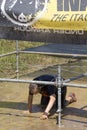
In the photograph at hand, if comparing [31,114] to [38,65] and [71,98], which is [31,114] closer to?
[71,98]

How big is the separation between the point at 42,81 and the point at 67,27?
0.93 m

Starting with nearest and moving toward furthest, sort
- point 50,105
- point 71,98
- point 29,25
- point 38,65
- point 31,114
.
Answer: point 50,105
point 29,25
point 31,114
point 71,98
point 38,65

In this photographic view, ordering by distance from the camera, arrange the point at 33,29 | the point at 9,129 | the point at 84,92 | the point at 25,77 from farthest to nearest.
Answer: the point at 25,77, the point at 84,92, the point at 33,29, the point at 9,129

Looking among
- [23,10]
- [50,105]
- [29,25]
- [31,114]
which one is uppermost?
[23,10]

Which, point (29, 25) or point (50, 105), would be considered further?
point (29, 25)

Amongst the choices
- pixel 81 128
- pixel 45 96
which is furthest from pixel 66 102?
pixel 81 128

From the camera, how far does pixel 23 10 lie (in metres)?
7.39

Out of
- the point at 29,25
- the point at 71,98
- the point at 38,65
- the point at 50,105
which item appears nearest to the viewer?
the point at 50,105

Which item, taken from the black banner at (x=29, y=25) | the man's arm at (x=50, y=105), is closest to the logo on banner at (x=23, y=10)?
the black banner at (x=29, y=25)

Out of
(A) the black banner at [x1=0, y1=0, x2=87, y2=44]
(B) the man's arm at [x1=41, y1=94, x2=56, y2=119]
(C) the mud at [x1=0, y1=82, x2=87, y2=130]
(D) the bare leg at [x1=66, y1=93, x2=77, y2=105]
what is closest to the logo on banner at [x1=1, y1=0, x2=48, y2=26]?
(A) the black banner at [x1=0, y1=0, x2=87, y2=44]

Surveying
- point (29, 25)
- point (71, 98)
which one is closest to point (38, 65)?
point (71, 98)

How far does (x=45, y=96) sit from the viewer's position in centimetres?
766

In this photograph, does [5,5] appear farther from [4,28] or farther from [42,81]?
[42,81]

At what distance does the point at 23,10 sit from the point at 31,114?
1.72 m
